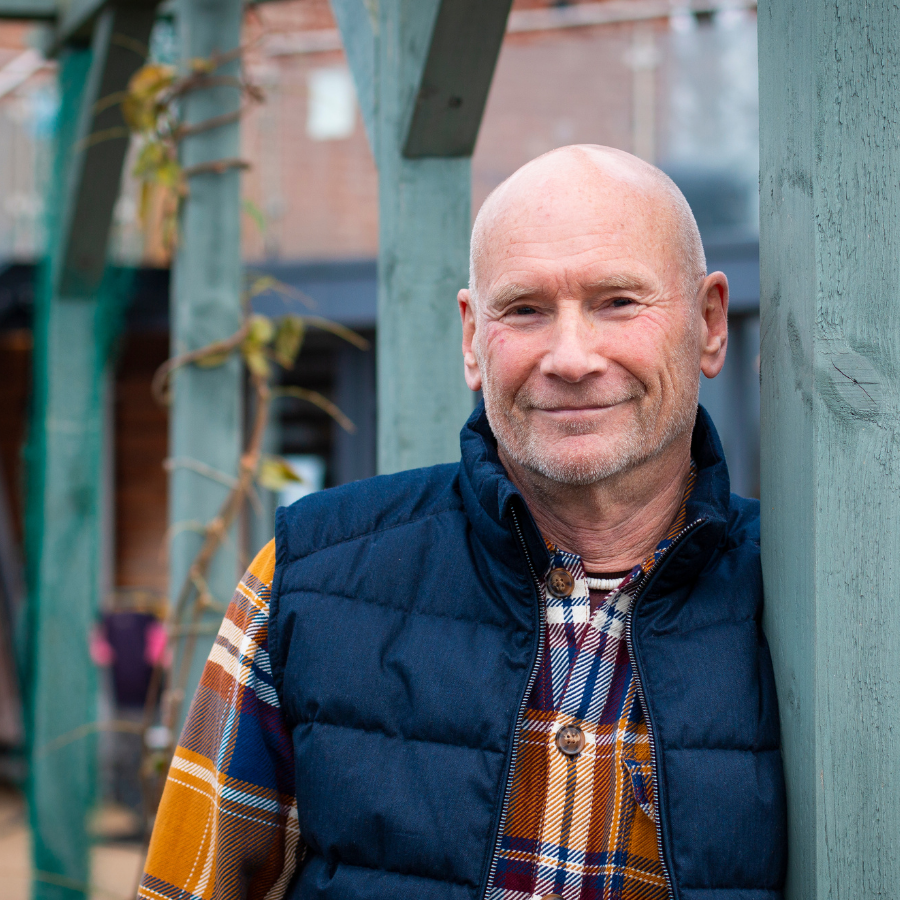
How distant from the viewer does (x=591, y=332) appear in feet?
3.86

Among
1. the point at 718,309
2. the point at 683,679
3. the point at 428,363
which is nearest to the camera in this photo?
the point at 683,679

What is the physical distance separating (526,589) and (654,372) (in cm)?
27

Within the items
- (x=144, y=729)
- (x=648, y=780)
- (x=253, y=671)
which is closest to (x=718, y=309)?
(x=648, y=780)

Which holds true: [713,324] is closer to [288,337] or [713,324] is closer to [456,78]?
[456,78]

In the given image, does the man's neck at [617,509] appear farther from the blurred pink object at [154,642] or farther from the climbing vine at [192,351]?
the blurred pink object at [154,642]

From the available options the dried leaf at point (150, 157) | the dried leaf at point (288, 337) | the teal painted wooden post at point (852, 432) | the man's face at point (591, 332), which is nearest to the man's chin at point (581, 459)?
the man's face at point (591, 332)

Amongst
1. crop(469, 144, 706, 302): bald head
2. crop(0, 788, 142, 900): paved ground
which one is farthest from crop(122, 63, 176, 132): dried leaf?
crop(0, 788, 142, 900): paved ground

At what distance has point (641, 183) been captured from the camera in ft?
3.92

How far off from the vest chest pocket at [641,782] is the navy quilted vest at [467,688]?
0.17 feet

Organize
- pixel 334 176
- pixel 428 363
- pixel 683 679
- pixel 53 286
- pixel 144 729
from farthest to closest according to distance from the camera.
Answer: pixel 334 176 → pixel 53 286 → pixel 144 729 → pixel 428 363 → pixel 683 679

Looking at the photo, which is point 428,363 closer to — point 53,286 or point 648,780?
point 648,780

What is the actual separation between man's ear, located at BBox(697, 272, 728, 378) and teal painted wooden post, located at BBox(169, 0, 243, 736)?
156cm

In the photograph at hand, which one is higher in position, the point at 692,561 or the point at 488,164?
the point at 488,164

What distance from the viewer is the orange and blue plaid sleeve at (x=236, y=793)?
1276 mm
